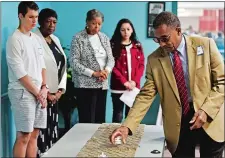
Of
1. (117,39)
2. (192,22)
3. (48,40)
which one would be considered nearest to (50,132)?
(48,40)

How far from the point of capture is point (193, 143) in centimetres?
208

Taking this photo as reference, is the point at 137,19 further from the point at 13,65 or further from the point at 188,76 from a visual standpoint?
the point at 188,76

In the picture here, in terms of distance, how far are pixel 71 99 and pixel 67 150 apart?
174cm

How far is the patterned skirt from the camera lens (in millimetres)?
3055

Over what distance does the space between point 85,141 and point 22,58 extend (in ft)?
3.53

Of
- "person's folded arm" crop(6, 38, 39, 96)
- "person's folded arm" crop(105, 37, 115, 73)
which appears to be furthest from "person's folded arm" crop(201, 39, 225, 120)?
"person's folded arm" crop(105, 37, 115, 73)

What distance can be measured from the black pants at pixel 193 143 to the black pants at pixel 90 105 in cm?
116

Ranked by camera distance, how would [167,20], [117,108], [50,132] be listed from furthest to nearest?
[117,108] < [50,132] < [167,20]

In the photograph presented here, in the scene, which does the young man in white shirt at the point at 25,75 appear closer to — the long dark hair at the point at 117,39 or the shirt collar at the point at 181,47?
the long dark hair at the point at 117,39

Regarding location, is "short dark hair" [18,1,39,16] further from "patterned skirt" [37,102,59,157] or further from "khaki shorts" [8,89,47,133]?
"patterned skirt" [37,102,59,157]

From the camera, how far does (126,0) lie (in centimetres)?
350

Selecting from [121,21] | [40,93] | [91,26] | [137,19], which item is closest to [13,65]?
[40,93]

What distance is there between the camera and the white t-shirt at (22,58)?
263 cm

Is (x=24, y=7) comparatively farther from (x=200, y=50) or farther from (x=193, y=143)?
(x=193, y=143)
